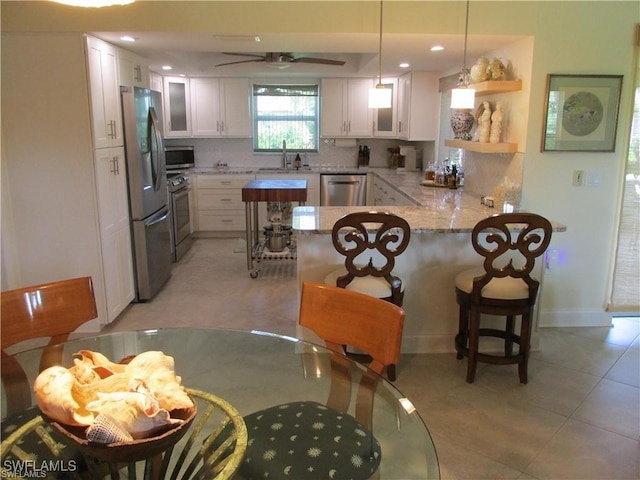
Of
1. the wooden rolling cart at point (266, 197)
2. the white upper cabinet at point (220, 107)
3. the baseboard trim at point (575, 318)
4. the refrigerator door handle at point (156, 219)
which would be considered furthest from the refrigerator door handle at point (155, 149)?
the baseboard trim at point (575, 318)

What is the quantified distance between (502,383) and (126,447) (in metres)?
2.44

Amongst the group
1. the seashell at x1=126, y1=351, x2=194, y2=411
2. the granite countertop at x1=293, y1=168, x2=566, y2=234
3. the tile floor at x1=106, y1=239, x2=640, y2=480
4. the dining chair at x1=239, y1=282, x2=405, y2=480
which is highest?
the granite countertop at x1=293, y1=168, x2=566, y2=234

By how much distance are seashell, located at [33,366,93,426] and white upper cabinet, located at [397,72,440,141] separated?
17.3ft

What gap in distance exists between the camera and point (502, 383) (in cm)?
291

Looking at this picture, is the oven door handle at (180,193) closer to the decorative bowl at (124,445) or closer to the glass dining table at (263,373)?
the glass dining table at (263,373)

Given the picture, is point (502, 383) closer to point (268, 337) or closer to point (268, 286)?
point (268, 337)

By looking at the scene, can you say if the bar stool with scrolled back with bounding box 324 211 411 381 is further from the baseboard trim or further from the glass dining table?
the baseboard trim

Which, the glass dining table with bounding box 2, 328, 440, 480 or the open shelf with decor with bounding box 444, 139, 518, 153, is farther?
the open shelf with decor with bounding box 444, 139, 518, 153

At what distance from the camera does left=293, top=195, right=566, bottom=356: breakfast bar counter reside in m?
3.12

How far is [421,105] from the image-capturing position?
226 inches

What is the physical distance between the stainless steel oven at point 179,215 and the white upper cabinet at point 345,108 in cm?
204

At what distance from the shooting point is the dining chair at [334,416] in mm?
1460

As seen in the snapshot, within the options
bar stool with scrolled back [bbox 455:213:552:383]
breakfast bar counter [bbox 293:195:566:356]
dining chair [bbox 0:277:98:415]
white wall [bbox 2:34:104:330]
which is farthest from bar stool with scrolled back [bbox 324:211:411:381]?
white wall [bbox 2:34:104:330]

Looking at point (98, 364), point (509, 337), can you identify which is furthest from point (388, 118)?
point (98, 364)
